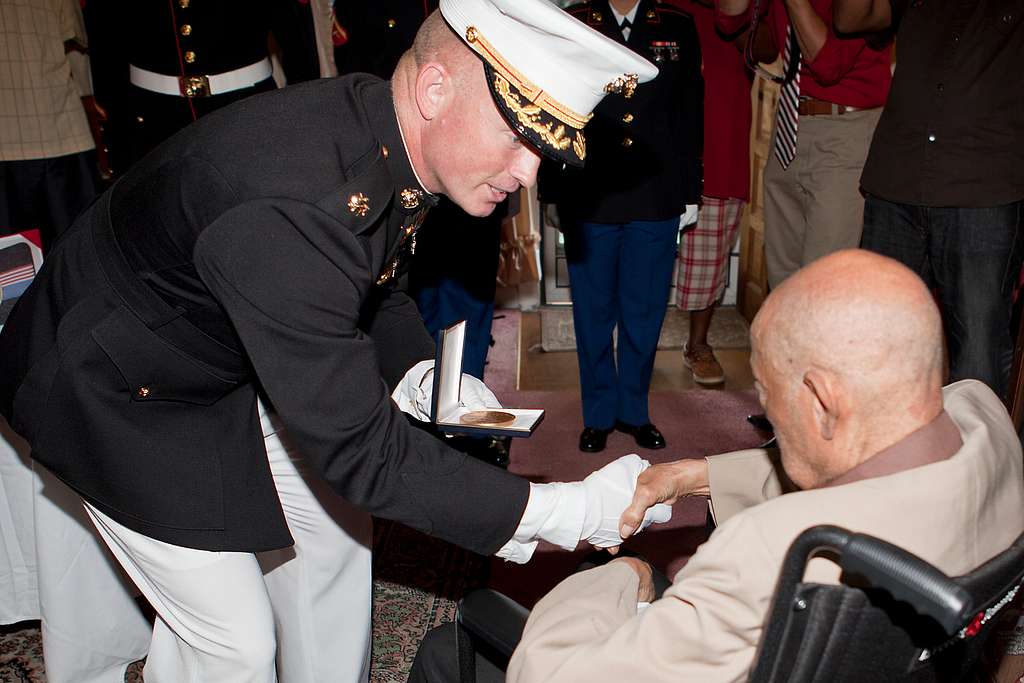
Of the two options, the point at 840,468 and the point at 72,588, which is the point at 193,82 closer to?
the point at 72,588

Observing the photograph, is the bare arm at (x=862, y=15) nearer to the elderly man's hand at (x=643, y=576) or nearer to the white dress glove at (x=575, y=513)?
the white dress glove at (x=575, y=513)

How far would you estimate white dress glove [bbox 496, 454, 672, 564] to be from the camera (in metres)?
1.51

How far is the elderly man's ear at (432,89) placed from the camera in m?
1.39

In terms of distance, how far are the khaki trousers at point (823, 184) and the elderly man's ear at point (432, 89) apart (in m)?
2.20

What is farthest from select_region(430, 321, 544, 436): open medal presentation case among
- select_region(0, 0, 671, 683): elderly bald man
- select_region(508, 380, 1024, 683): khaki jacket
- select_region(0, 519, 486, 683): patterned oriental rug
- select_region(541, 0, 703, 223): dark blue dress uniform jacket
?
select_region(541, 0, 703, 223): dark blue dress uniform jacket

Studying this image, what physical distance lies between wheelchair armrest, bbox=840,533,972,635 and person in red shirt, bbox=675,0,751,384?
9.51ft

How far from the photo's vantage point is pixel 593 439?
3365mm

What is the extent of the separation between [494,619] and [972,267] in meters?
1.98

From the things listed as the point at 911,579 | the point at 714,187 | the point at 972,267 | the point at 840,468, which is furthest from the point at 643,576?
the point at 714,187

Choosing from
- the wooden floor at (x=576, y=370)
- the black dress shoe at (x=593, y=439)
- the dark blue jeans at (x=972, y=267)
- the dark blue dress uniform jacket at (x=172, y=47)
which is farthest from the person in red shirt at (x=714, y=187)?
the dark blue dress uniform jacket at (x=172, y=47)

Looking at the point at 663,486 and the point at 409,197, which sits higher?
the point at 409,197

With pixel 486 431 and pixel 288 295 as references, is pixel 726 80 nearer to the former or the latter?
pixel 486 431

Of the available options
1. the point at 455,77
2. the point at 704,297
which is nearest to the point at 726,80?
the point at 704,297

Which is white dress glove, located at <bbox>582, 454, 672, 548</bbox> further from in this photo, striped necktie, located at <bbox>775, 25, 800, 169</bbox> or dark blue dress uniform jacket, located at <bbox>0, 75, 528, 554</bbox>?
striped necktie, located at <bbox>775, 25, 800, 169</bbox>
